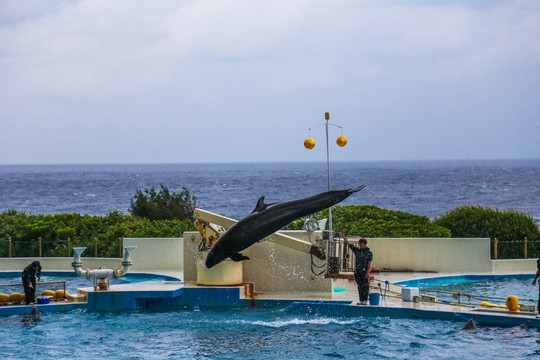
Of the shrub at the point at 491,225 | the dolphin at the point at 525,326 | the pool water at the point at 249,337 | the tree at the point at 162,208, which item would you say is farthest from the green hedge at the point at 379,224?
the tree at the point at 162,208

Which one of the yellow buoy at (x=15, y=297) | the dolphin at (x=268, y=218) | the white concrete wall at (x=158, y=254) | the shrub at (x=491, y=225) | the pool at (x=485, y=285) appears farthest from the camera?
the shrub at (x=491, y=225)

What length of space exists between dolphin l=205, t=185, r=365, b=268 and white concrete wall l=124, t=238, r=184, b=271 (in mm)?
8505

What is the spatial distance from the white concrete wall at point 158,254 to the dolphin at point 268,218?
851cm

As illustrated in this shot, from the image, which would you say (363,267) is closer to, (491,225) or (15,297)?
(15,297)

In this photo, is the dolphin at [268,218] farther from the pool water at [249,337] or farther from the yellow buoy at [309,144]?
the yellow buoy at [309,144]

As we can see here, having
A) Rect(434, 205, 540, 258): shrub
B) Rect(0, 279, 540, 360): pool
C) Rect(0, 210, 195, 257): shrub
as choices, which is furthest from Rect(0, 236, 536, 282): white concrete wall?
Rect(0, 279, 540, 360): pool

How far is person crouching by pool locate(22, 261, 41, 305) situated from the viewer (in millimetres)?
17562

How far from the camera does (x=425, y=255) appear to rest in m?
22.3

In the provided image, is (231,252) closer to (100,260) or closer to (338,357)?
(338,357)

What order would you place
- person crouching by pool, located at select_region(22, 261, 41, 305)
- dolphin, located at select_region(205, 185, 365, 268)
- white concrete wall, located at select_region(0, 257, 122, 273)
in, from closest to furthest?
dolphin, located at select_region(205, 185, 365, 268)
person crouching by pool, located at select_region(22, 261, 41, 305)
white concrete wall, located at select_region(0, 257, 122, 273)

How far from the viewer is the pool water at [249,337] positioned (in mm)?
14242

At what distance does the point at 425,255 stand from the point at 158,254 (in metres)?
8.27

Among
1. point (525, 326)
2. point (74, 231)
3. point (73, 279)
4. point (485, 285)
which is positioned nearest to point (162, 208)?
point (74, 231)

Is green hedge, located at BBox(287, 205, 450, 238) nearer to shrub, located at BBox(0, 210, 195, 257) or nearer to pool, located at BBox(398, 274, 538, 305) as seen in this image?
pool, located at BBox(398, 274, 538, 305)
